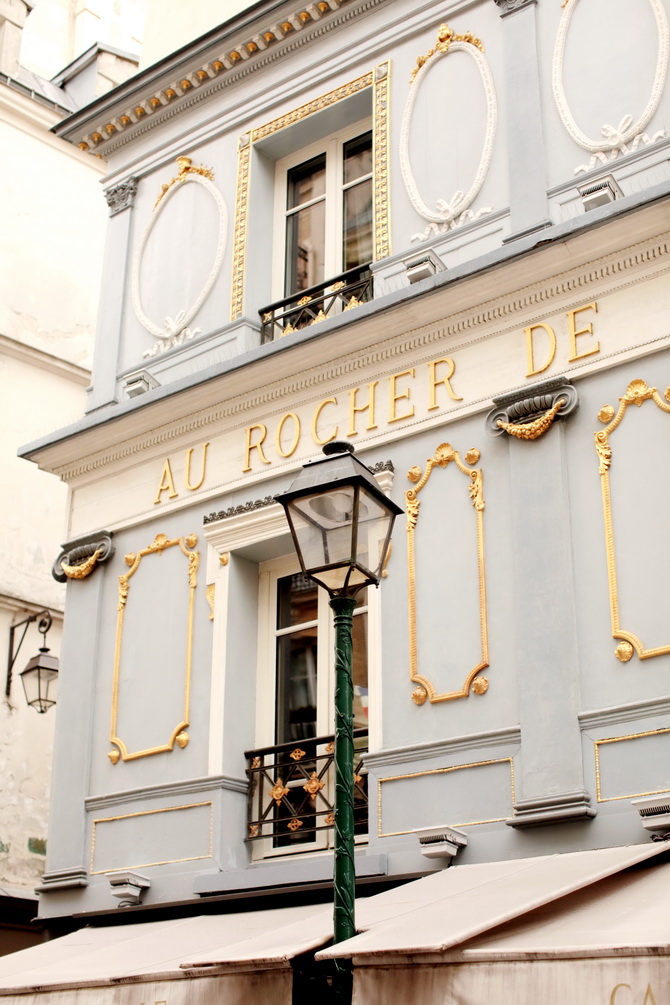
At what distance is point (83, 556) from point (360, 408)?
9.64 ft

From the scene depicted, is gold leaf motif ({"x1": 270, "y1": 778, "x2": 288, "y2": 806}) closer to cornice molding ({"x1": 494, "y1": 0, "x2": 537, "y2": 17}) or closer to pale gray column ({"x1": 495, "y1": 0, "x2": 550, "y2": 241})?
pale gray column ({"x1": 495, "y1": 0, "x2": 550, "y2": 241})

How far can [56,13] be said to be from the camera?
68.1 ft

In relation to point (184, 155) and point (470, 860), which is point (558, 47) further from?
point (470, 860)

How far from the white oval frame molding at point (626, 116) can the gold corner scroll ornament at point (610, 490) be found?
6.10ft

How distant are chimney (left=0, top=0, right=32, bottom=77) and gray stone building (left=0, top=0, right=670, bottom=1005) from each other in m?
5.43

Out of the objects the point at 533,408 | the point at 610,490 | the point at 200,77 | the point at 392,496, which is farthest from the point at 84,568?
the point at 610,490

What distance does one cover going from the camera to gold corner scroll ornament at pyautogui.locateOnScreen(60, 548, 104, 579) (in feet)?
37.2

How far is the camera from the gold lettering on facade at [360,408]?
9.95 meters

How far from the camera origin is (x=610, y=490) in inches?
336

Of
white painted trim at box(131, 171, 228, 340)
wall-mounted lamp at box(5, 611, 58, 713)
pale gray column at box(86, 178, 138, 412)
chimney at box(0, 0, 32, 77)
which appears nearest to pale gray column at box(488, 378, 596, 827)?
white painted trim at box(131, 171, 228, 340)

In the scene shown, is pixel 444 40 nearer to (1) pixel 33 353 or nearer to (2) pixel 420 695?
(2) pixel 420 695

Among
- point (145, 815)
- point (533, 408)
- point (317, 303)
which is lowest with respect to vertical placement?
point (145, 815)

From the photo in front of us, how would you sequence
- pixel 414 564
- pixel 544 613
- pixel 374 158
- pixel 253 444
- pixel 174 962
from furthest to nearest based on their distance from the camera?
pixel 374 158, pixel 253 444, pixel 414 564, pixel 544 613, pixel 174 962

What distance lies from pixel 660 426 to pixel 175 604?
4.12 metres
